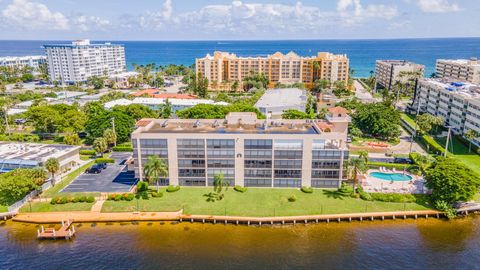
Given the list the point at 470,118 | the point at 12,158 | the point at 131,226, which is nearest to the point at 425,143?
the point at 470,118

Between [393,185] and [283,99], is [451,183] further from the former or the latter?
[283,99]

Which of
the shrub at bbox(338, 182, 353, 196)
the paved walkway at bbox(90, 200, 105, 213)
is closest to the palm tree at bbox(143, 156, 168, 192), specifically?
the paved walkway at bbox(90, 200, 105, 213)

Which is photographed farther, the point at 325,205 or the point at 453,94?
the point at 453,94

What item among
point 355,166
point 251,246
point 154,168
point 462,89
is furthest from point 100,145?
point 462,89

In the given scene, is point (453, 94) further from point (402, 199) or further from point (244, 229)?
point (244, 229)

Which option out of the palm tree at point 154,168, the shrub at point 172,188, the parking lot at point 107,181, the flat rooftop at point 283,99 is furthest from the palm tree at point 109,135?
the flat rooftop at point 283,99

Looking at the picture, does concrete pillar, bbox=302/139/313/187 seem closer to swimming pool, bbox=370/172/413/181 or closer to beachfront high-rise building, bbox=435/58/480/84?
swimming pool, bbox=370/172/413/181

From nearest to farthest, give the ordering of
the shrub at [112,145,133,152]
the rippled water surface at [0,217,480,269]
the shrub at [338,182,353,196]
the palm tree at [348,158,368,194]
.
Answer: the rippled water surface at [0,217,480,269] → the palm tree at [348,158,368,194] → the shrub at [338,182,353,196] → the shrub at [112,145,133,152]
